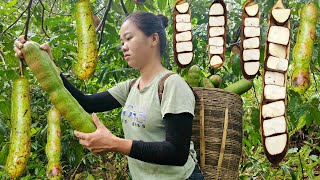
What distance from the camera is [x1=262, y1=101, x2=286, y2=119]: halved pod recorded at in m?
1.86

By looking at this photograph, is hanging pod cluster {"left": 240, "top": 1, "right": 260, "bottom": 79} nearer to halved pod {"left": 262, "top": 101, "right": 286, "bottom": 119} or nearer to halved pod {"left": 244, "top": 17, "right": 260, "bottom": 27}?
halved pod {"left": 244, "top": 17, "right": 260, "bottom": 27}

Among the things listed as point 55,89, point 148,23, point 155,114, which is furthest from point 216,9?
point 55,89

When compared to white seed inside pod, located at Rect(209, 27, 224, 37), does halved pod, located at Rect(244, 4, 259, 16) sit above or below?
above

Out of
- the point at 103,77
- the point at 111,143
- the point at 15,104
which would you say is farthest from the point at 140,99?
the point at 103,77

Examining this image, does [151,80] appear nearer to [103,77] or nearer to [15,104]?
[15,104]

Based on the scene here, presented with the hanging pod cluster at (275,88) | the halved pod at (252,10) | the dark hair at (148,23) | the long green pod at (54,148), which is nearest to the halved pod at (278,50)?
the hanging pod cluster at (275,88)

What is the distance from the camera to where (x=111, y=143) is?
1598 millimetres

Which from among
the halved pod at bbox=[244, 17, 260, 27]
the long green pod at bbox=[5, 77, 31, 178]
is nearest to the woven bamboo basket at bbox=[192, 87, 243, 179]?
the halved pod at bbox=[244, 17, 260, 27]

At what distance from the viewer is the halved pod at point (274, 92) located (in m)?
1.86

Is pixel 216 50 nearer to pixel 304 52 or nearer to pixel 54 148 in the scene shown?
pixel 304 52

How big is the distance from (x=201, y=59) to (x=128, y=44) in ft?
5.60

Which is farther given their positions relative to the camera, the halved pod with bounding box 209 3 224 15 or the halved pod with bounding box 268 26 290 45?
the halved pod with bounding box 209 3 224 15

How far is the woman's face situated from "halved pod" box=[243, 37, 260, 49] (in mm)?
415

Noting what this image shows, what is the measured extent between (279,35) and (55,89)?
3.00ft
